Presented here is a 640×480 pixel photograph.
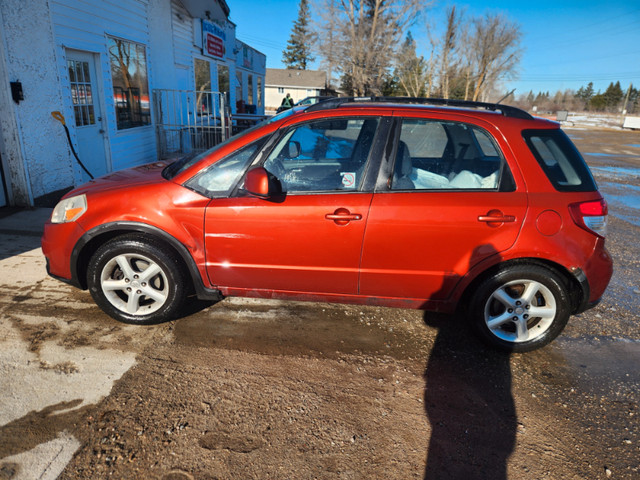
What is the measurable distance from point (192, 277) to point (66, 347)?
1.01 m

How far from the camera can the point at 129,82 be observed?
9250 millimetres

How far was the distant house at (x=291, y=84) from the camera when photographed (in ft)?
181

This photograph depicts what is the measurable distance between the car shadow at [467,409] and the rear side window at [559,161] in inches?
53.8

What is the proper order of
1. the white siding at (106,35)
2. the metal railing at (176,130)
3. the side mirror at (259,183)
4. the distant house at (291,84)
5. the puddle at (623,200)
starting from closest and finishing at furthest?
the side mirror at (259,183)
the white siding at (106,35)
the puddle at (623,200)
the metal railing at (176,130)
the distant house at (291,84)

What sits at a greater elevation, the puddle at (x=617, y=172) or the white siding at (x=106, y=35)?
the white siding at (x=106, y=35)

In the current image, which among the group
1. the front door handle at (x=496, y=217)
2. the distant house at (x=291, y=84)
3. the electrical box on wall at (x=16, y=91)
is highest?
the distant house at (x=291, y=84)

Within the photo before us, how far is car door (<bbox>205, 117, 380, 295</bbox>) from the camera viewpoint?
120 inches

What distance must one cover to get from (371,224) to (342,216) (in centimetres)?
21

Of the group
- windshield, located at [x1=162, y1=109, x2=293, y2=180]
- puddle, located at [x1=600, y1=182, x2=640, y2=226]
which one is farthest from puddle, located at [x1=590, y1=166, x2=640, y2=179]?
windshield, located at [x1=162, y1=109, x2=293, y2=180]

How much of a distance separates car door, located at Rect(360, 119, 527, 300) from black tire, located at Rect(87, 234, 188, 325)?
148cm

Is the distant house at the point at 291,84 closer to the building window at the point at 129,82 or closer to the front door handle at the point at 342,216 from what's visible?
the building window at the point at 129,82

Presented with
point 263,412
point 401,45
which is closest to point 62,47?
point 263,412

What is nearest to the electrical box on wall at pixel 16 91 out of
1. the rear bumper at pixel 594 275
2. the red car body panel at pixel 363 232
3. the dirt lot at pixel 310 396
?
the dirt lot at pixel 310 396

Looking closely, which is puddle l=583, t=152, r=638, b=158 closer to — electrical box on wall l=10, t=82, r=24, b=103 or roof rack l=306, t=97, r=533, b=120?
roof rack l=306, t=97, r=533, b=120
